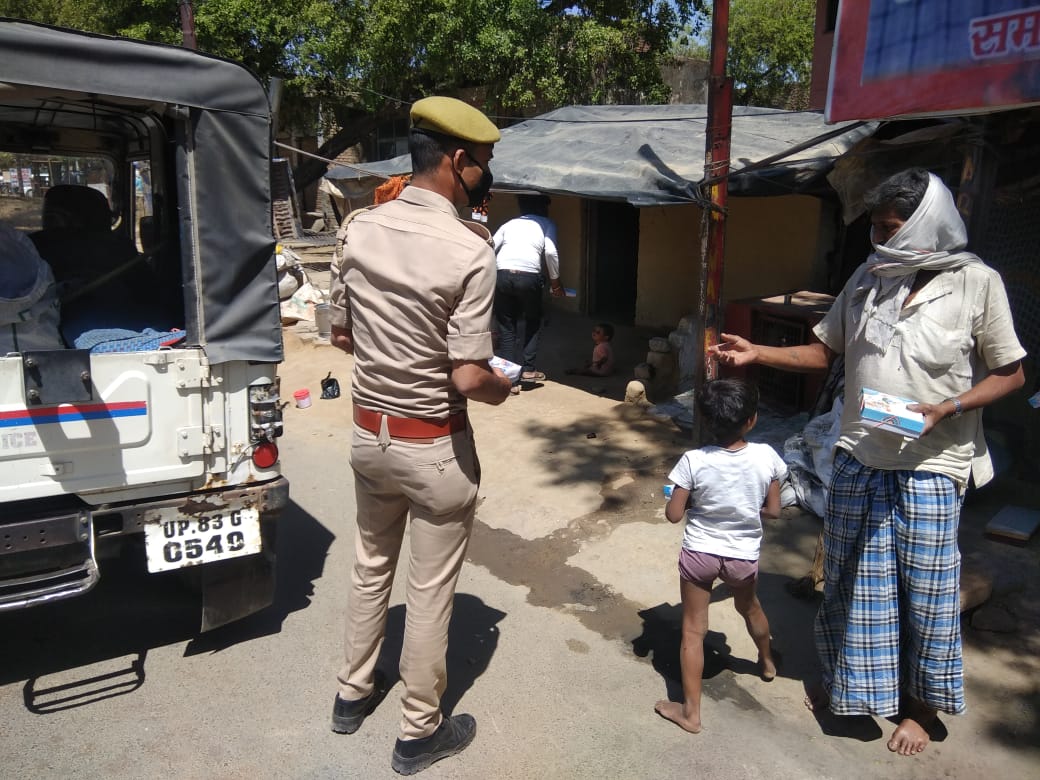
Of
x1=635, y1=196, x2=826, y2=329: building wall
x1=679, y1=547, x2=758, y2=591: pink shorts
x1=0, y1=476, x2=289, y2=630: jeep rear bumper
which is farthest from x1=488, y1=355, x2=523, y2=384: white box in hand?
x1=635, y1=196, x2=826, y2=329: building wall

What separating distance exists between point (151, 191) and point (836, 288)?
18.3ft

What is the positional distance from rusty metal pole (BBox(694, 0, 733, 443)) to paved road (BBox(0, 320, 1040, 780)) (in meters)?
1.29

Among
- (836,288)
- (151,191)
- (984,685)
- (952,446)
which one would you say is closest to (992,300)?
(952,446)

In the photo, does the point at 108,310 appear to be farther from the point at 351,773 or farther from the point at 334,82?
the point at 334,82

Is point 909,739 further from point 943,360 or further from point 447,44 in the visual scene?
point 447,44

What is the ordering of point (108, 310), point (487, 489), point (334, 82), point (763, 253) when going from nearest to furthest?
1. point (108, 310)
2. point (487, 489)
3. point (763, 253)
4. point (334, 82)

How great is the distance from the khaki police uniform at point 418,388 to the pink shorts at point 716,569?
2.66ft

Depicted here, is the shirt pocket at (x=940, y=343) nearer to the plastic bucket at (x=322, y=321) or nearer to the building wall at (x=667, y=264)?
the building wall at (x=667, y=264)

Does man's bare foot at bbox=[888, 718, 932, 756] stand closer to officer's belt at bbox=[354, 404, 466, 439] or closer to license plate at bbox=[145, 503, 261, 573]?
officer's belt at bbox=[354, 404, 466, 439]

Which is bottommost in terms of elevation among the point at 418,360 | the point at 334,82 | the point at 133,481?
the point at 133,481

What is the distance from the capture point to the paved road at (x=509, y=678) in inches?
109

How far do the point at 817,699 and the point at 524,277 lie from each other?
4.73 meters

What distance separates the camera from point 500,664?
3355 mm

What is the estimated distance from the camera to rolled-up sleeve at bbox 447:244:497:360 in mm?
2338
